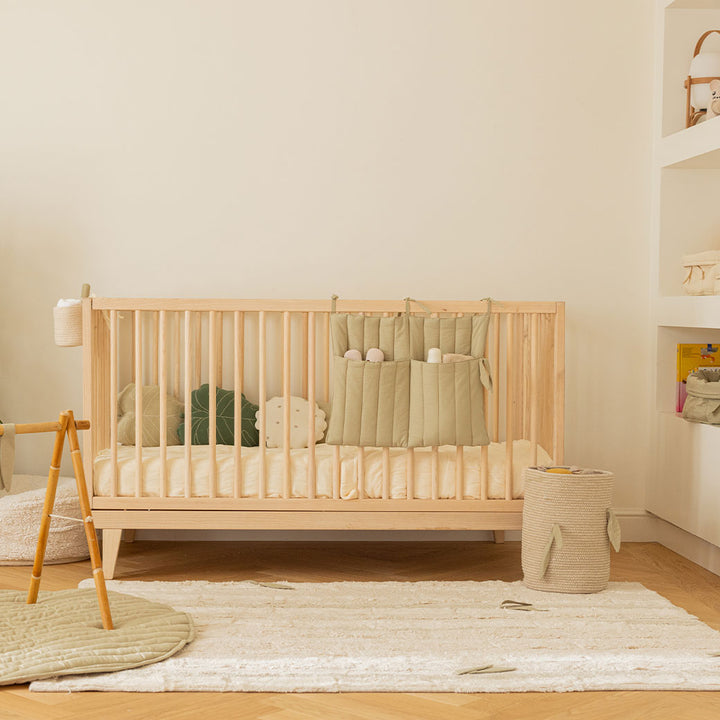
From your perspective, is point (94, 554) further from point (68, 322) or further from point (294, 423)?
point (294, 423)

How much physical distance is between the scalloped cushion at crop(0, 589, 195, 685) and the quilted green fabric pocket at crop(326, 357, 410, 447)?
758 millimetres

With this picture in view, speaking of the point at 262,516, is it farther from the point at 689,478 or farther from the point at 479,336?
the point at 689,478

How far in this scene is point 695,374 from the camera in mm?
3273

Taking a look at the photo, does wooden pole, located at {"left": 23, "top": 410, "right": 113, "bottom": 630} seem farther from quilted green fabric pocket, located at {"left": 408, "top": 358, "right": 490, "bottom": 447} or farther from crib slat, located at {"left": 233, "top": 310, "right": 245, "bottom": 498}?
quilted green fabric pocket, located at {"left": 408, "top": 358, "right": 490, "bottom": 447}

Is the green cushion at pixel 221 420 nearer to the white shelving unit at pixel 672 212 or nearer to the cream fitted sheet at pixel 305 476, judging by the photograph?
the cream fitted sheet at pixel 305 476

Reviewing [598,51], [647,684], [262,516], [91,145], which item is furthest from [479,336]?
[91,145]

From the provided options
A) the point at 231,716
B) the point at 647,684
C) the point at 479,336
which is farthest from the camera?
the point at 479,336

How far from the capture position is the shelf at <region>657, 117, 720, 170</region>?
313 cm

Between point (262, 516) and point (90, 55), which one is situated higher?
point (90, 55)

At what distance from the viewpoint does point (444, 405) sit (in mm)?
2852

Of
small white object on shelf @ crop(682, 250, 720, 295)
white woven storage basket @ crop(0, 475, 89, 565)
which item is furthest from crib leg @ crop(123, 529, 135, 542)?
small white object on shelf @ crop(682, 250, 720, 295)

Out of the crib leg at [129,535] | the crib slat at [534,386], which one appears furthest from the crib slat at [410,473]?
the crib leg at [129,535]

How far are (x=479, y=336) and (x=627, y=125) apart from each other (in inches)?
50.1

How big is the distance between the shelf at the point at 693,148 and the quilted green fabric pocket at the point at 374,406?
1.30 m
